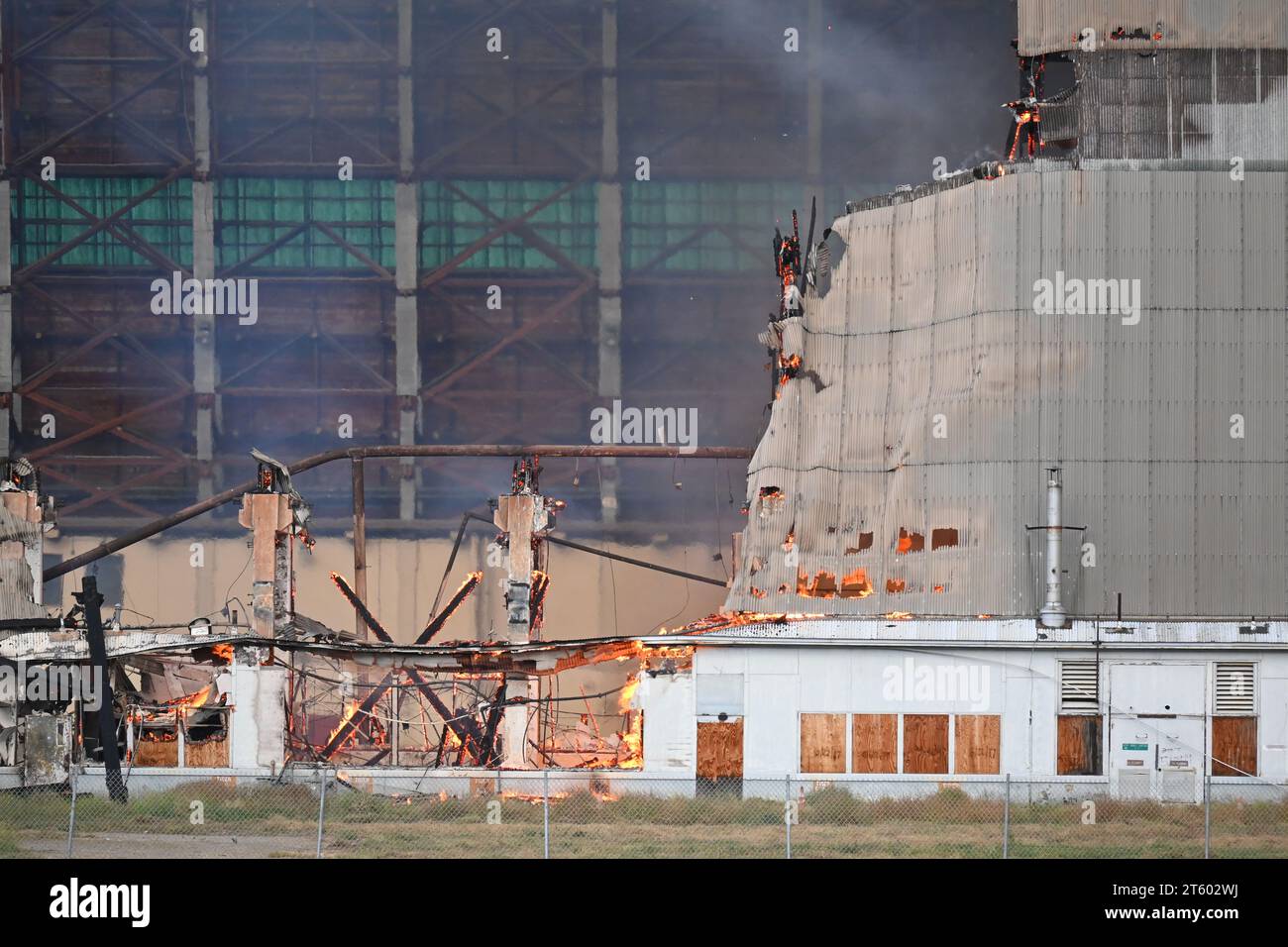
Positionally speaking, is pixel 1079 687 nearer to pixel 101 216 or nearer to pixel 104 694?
pixel 104 694

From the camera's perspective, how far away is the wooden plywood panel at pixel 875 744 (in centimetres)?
3825

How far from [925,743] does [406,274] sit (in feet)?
Answer: 109

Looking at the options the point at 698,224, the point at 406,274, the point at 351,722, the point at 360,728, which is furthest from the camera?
the point at 698,224

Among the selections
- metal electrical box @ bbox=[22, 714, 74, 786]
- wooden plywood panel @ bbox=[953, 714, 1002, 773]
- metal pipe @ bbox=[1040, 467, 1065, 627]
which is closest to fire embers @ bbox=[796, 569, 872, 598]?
wooden plywood panel @ bbox=[953, 714, 1002, 773]

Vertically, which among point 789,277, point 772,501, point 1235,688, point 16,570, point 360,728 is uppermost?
point 789,277

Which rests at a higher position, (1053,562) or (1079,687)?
(1053,562)

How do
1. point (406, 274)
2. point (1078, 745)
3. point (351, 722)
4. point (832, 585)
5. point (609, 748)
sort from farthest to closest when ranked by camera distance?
point (406, 274)
point (609, 748)
point (351, 722)
point (832, 585)
point (1078, 745)

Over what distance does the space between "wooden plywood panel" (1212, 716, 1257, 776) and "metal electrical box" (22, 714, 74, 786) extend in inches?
891

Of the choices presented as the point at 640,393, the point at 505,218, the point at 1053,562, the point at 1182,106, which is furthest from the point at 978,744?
the point at 505,218

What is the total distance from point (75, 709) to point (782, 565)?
A: 14901 millimetres

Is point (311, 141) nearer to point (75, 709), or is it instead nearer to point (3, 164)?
point (3, 164)

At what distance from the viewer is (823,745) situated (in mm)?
38344

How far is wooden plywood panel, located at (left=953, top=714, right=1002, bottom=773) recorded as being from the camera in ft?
125
